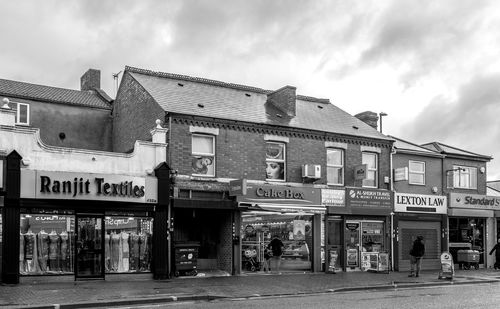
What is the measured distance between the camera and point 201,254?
24.5m

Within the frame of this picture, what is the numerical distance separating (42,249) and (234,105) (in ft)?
33.3

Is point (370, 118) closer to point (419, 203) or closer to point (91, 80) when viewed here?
point (419, 203)

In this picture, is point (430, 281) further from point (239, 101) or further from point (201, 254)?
point (239, 101)

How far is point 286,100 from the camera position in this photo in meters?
27.5

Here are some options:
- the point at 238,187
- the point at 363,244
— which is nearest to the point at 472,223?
the point at 363,244

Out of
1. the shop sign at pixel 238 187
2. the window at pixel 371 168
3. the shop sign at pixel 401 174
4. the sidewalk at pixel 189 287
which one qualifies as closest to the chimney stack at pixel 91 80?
the shop sign at pixel 238 187

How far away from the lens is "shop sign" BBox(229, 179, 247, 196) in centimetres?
2270

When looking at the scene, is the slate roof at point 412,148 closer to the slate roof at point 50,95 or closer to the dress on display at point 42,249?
the slate roof at point 50,95

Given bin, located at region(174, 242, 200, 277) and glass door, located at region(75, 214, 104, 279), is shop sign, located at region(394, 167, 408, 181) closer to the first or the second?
bin, located at region(174, 242, 200, 277)

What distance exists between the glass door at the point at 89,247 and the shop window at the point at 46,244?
28cm

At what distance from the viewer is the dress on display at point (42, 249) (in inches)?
781

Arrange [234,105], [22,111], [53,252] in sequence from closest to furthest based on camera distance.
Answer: [53,252]
[234,105]
[22,111]

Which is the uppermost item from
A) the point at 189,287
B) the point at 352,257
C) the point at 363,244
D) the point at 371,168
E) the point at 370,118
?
the point at 370,118

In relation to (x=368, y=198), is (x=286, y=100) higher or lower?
higher
